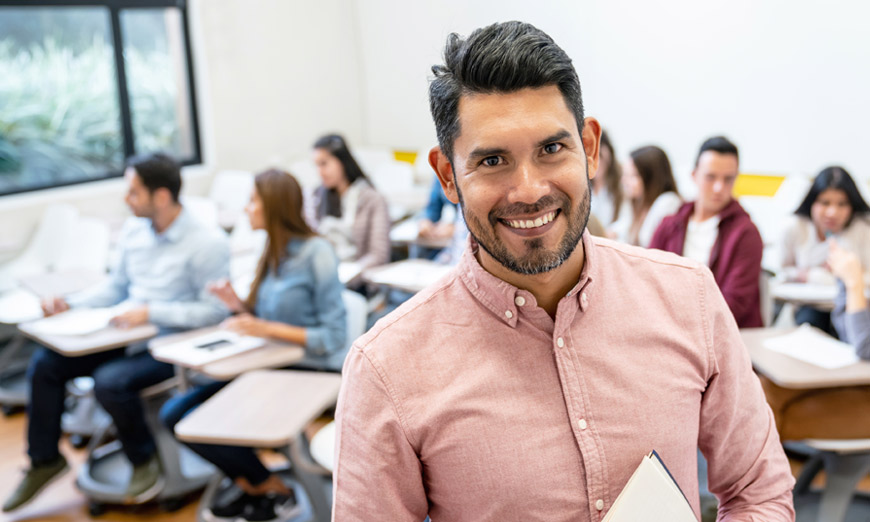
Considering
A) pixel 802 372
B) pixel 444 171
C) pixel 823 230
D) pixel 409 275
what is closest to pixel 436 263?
pixel 409 275

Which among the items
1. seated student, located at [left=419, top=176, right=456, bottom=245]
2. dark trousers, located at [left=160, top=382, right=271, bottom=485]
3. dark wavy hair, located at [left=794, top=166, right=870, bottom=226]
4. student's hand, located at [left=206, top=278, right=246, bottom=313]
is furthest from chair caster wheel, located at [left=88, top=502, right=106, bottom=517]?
dark wavy hair, located at [left=794, top=166, right=870, bottom=226]

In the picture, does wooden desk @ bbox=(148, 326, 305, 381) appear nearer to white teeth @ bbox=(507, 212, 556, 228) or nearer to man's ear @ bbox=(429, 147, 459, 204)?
man's ear @ bbox=(429, 147, 459, 204)

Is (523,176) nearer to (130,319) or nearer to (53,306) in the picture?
(130,319)

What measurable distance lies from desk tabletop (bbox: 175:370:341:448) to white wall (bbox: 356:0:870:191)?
233cm

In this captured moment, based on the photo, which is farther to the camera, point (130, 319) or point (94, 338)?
point (130, 319)

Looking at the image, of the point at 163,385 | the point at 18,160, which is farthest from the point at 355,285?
the point at 18,160

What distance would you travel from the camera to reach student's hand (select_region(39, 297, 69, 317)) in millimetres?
3434

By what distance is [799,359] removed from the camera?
248 cm

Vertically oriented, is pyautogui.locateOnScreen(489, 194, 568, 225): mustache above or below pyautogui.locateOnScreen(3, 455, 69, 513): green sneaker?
above

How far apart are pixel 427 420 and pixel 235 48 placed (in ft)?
19.9

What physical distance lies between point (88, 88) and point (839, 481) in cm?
532

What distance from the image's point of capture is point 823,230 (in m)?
3.82

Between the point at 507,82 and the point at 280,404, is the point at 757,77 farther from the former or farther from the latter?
the point at 507,82

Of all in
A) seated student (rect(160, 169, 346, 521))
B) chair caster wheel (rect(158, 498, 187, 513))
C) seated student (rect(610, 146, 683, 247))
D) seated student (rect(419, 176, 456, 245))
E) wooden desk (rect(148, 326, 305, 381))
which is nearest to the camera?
wooden desk (rect(148, 326, 305, 381))
